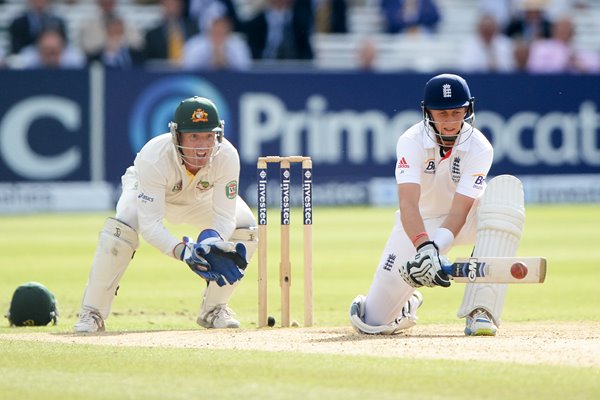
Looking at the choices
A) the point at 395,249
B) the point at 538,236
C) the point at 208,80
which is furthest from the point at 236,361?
the point at 208,80

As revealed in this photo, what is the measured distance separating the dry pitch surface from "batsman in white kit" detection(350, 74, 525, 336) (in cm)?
19

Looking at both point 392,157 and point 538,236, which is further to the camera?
point 392,157

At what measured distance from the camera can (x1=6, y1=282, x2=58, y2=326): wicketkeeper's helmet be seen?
7.75 meters

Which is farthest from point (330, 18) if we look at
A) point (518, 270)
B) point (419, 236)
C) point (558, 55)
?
point (518, 270)

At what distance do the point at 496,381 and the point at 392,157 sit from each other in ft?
40.2

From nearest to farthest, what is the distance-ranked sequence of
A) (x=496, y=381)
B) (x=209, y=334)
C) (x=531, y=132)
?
(x=496, y=381)
(x=209, y=334)
(x=531, y=132)

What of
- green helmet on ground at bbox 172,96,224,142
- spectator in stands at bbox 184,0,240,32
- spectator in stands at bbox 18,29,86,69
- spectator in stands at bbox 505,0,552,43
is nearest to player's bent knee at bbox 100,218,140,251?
green helmet on ground at bbox 172,96,224,142

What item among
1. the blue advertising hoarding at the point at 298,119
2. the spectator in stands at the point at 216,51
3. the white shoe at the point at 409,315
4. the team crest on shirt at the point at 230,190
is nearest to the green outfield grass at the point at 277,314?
the white shoe at the point at 409,315

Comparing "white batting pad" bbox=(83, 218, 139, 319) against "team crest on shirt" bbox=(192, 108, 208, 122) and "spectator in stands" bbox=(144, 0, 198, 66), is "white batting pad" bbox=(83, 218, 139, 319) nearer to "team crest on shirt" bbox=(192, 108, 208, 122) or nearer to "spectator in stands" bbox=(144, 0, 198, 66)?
"team crest on shirt" bbox=(192, 108, 208, 122)

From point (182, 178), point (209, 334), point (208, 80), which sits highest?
point (208, 80)

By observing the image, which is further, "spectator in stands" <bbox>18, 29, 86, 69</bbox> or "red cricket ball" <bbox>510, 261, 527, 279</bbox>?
"spectator in stands" <bbox>18, 29, 86, 69</bbox>

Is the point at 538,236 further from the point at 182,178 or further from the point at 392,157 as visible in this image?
the point at 182,178

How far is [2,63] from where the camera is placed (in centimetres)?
1661

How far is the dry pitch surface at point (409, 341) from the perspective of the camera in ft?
19.3
